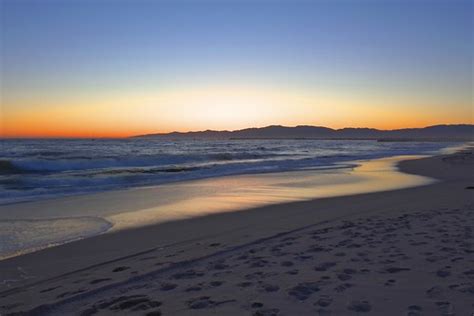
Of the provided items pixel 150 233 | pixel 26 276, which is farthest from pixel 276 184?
pixel 26 276

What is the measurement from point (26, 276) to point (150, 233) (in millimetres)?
2919

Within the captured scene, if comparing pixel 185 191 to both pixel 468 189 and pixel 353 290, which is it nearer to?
pixel 468 189

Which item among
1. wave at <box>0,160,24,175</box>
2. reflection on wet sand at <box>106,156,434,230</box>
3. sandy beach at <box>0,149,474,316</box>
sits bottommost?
reflection on wet sand at <box>106,156,434,230</box>

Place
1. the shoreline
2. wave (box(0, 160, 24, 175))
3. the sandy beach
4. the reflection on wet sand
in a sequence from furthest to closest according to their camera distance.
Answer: wave (box(0, 160, 24, 175))
the reflection on wet sand
the shoreline
the sandy beach

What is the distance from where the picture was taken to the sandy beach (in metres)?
4.32

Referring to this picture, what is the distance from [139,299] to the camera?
4656 mm

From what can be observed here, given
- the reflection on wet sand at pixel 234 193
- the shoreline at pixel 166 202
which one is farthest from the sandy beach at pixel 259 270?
the reflection on wet sand at pixel 234 193

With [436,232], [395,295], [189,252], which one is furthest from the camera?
[436,232]

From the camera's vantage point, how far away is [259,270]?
5512 mm

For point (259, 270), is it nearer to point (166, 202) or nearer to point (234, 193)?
point (166, 202)

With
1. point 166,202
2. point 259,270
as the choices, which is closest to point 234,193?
point 166,202

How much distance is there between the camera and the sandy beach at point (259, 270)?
14.2ft

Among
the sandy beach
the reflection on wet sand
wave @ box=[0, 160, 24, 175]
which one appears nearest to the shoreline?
the reflection on wet sand

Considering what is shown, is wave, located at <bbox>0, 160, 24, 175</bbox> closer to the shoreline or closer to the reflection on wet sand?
the shoreline
